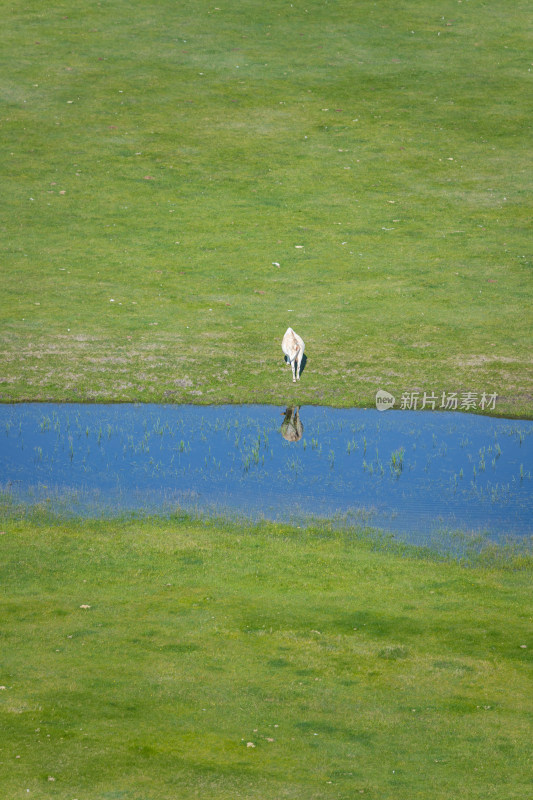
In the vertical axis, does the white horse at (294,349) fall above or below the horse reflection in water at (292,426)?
above

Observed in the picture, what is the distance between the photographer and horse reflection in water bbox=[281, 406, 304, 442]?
1072 inches

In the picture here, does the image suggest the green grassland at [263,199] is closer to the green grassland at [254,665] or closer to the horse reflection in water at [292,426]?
the horse reflection in water at [292,426]

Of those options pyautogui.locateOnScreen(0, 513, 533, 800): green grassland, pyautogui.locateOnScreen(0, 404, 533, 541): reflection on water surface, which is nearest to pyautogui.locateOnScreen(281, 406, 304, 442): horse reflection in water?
pyautogui.locateOnScreen(0, 404, 533, 541): reflection on water surface

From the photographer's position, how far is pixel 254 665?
53.2ft

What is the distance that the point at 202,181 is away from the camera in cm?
4631

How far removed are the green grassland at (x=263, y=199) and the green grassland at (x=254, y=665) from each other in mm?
9377

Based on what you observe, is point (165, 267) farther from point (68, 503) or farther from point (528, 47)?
point (528, 47)

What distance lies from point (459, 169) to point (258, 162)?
30.8 feet

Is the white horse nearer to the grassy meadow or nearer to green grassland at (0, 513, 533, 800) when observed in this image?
A: the grassy meadow

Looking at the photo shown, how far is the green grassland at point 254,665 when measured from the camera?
13250 mm
